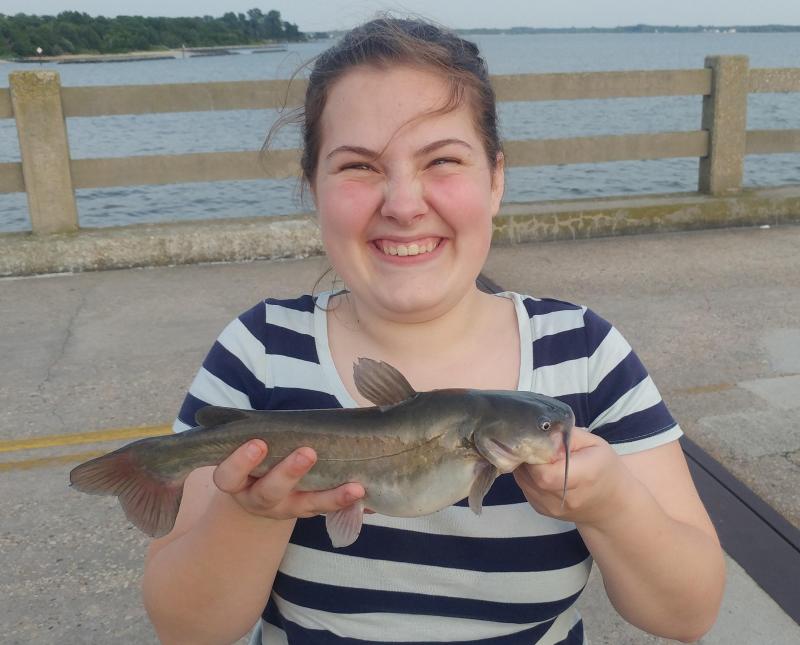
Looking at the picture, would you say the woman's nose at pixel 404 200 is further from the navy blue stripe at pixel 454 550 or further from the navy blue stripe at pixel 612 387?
the navy blue stripe at pixel 454 550

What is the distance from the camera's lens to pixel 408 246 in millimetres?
1782

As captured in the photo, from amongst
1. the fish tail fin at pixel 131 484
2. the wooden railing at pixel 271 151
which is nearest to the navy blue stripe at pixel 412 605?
the fish tail fin at pixel 131 484

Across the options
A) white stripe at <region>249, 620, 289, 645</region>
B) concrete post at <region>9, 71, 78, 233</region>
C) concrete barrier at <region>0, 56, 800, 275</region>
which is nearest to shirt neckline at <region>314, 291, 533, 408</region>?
white stripe at <region>249, 620, 289, 645</region>

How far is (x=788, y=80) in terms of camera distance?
816cm

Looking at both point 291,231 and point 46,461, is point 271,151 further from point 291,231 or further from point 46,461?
point 46,461

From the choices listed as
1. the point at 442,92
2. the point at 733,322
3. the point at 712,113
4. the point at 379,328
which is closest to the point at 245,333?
the point at 379,328

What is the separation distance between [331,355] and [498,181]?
0.62 metres

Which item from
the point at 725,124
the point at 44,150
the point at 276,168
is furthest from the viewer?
the point at 725,124

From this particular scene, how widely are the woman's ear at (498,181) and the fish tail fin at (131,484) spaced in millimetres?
970

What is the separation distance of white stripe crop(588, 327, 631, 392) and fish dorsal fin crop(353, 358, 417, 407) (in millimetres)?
498

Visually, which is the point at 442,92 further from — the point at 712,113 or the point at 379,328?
the point at 712,113

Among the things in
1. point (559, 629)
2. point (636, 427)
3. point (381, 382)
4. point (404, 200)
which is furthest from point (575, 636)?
point (404, 200)

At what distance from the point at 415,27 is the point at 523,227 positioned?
555 cm

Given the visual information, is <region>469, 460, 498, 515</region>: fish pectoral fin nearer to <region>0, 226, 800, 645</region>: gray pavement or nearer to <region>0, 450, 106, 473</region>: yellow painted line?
<region>0, 226, 800, 645</region>: gray pavement
